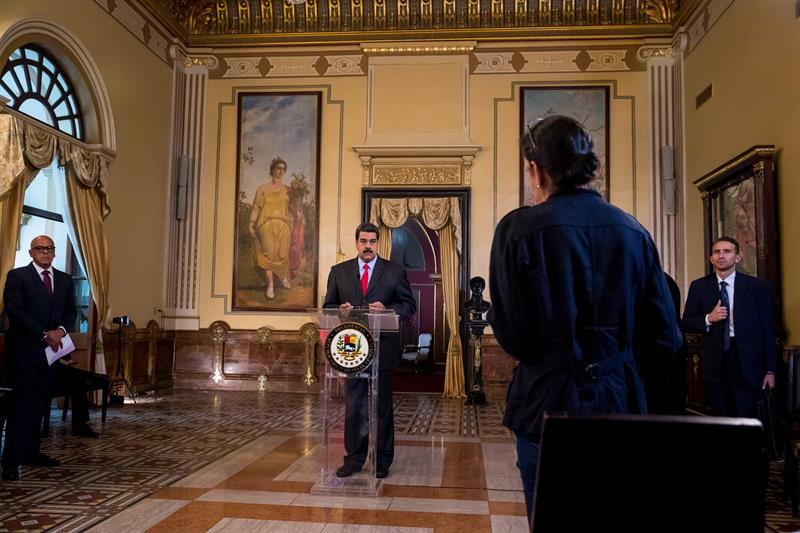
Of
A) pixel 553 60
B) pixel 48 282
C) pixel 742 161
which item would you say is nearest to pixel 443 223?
pixel 553 60

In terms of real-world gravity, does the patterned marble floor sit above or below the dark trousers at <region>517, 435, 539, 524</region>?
below

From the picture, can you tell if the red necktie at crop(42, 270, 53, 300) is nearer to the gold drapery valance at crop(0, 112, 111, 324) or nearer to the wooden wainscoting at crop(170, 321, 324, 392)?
the gold drapery valance at crop(0, 112, 111, 324)

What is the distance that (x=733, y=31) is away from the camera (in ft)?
22.3

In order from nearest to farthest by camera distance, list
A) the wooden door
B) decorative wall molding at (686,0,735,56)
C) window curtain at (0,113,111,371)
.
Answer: window curtain at (0,113,111,371), decorative wall molding at (686,0,735,56), the wooden door

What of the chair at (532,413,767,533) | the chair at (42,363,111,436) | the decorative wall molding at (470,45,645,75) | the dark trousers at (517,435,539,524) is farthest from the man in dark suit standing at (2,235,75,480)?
the decorative wall molding at (470,45,645,75)

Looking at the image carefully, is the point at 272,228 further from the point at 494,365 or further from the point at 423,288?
the point at 423,288

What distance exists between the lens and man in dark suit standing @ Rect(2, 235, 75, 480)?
13.1 ft

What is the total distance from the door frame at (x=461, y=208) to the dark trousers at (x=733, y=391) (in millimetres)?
4583

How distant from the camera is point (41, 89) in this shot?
665 cm

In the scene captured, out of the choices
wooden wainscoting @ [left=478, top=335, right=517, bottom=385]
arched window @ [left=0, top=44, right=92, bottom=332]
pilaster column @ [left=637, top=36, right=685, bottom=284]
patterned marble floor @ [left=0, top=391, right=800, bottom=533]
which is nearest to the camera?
patterned marble floor @ [left=0, top=391, right=800, bottom=533]

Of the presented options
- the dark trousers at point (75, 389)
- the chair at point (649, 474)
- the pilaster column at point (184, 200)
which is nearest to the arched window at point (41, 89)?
the pilaster column at point (184, 200)

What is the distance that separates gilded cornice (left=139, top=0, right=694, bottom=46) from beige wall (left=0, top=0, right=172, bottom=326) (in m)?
0.98

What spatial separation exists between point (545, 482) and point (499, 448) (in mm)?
4119

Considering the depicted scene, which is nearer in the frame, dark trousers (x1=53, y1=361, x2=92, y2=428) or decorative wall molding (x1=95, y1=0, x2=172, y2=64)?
dark trousers (x1=53, y1=361, x2=92, y2=428)
